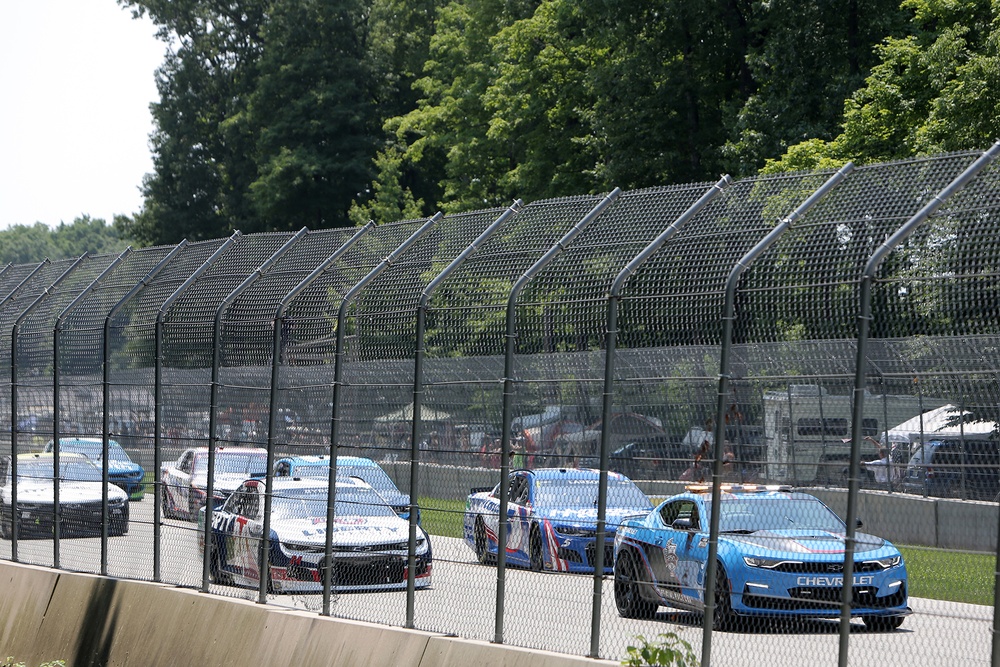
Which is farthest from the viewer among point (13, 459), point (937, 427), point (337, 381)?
point (13, 459)

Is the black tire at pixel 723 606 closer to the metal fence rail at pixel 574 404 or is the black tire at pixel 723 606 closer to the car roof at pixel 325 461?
the metal fence rail at pixel 574 404

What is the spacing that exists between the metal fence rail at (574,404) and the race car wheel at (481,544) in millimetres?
26

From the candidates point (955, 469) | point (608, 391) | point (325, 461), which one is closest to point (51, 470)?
point (325, 461)

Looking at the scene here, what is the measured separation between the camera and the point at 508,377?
28.7 ft

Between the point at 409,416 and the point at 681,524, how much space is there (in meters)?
2.60

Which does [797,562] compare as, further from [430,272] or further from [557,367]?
[430,272]

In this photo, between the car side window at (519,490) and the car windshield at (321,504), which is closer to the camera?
the car side window at (519,490)

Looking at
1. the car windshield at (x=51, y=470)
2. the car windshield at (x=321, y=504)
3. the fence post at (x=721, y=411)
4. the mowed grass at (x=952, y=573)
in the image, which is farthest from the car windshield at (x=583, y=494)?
the car windshield at (x=51, y=470)

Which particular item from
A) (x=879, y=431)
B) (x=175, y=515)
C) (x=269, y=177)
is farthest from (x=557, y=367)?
(x=269, y=177)

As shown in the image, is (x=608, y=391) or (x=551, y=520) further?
(x=551, y=520)

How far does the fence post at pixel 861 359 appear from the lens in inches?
260

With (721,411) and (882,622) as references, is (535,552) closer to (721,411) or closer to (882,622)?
(721,411)

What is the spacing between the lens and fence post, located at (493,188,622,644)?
8609mm

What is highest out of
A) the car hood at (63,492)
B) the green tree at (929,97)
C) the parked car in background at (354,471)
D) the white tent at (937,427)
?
the green tree at (929,97)
